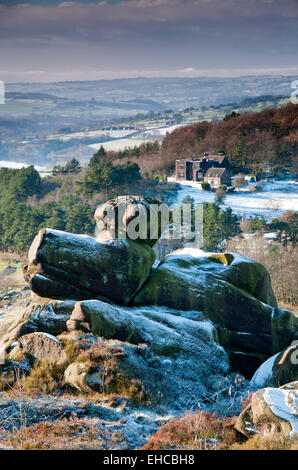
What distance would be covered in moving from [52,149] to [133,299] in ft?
422

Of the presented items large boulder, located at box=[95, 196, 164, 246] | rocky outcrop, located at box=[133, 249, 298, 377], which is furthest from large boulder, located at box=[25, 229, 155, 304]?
rocky outcrop, located at box=[133, 249, 298, 377]

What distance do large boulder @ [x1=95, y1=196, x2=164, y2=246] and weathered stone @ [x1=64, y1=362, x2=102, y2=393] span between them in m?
6.14

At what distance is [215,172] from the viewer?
227 ft

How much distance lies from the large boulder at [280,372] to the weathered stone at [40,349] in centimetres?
655

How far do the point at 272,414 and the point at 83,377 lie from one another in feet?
16.5

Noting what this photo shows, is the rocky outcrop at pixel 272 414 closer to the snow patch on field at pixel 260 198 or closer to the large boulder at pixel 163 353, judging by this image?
the large boulder at pixel 163 353

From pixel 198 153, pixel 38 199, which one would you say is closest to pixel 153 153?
pixel 198 153

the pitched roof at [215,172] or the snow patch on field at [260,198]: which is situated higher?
the pitched roof at [215,172]

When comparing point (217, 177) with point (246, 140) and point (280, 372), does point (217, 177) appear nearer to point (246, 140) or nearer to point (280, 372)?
point (246, 140)

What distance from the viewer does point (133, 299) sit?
1623 cm

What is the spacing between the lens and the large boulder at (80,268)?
48.4 ft

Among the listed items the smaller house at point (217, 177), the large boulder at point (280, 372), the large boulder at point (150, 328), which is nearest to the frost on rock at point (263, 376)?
the large boulder at point (280, 372)

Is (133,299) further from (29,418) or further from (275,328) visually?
(29,418)

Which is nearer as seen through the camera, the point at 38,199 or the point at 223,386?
the point at 223,386
